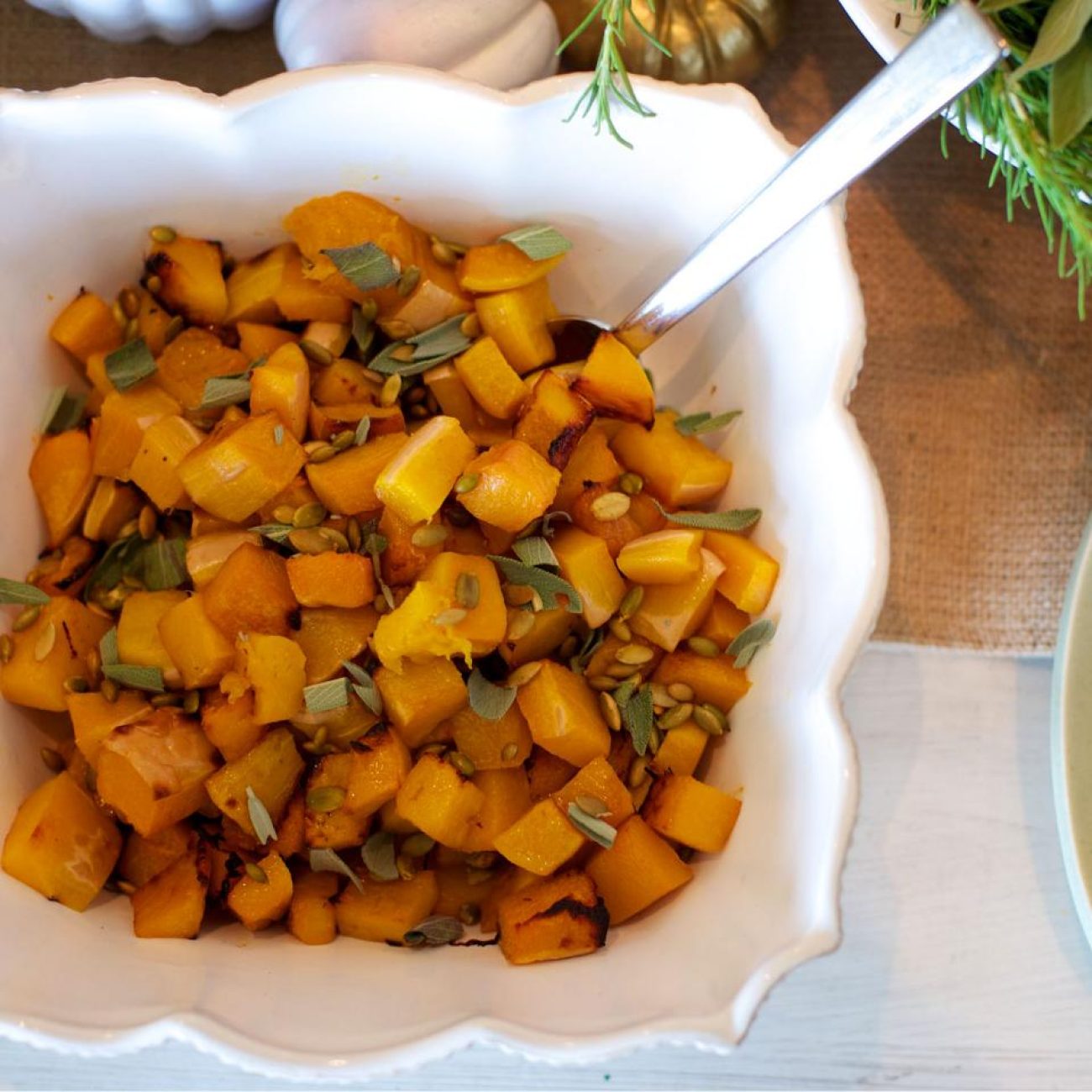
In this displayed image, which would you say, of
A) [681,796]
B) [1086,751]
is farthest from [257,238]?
[1086,751]

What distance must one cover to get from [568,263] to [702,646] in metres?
0.34

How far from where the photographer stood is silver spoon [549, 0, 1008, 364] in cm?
70

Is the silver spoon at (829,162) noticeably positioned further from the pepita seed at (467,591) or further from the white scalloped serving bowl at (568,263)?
the pepita seed at (467,591)

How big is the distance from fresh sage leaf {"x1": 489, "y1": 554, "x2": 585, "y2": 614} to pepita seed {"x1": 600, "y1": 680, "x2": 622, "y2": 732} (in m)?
0.07

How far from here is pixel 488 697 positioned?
33.4 inches

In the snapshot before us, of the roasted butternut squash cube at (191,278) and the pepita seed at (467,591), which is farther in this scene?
the roasted butternut squash cube at (191,278)

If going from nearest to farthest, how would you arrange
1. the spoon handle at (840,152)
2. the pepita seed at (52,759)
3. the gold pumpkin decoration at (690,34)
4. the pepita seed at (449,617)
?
the spoon handle at (840,152)
the pepita seed at (449,617)
the pepita seed at (52,759)
the gold pumpkin decoration at (690,34)

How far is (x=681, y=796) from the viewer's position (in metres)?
0.87

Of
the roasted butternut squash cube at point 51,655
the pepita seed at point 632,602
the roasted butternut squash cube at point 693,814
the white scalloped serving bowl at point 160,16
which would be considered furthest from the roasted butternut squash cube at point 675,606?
the white scalloped serving bowl at point 160,16

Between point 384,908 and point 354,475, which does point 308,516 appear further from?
point 384,908

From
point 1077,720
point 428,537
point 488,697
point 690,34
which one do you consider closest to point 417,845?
point 488,697

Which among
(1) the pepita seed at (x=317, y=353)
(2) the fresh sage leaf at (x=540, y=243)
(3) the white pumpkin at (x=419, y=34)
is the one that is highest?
(3) the white pumpkin at (x=419, y=34)

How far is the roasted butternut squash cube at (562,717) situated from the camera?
0.85 m

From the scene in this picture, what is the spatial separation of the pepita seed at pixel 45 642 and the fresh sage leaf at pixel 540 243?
1.50 feet
